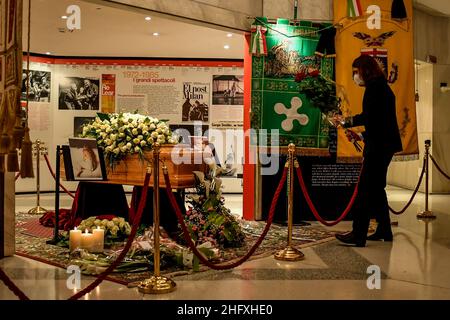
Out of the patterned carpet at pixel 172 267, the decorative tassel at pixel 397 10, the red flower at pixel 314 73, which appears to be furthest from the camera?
the decorative tassel at pixel 397 10

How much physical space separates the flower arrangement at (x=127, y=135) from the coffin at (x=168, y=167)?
0.09 metres

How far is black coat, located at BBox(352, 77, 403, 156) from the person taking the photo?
5512 mm

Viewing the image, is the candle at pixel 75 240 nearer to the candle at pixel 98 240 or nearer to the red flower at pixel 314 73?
the candle at pixel 98 240

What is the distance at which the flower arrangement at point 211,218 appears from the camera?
5.59 metres

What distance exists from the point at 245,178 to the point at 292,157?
275cm

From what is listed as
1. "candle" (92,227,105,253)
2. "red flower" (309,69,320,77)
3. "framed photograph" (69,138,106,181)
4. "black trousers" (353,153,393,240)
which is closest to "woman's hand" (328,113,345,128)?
"black trousers" (353,153,393,240)

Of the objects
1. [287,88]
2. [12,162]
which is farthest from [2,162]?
[287,88]

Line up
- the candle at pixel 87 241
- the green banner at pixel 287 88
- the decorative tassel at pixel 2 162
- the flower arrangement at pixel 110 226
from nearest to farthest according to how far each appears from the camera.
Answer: the decorative tassel at pixel 2 162, the candle at pixel 87 241, the flower arrangement at pixel 110 226, the green banner at pixel 287 88

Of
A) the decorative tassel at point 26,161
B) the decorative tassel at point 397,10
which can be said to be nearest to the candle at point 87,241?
the decorative tassel at point 26,161

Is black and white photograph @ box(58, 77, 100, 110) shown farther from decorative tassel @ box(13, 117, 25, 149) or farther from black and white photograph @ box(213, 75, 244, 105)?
decorative tassel @ box(13, 117, 25, 149)

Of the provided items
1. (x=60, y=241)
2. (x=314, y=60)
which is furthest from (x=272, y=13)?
(x=60, y=241)

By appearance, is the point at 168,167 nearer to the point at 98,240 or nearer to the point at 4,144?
the point at 98,240

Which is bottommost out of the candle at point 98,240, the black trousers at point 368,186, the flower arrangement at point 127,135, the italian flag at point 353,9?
the candle at point 98,240

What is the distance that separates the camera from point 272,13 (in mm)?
7828
